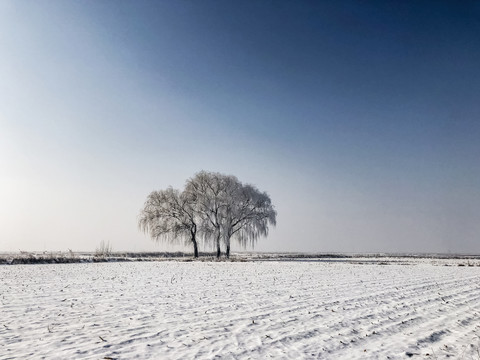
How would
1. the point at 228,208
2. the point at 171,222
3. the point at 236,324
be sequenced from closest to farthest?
the point at 236,324
the point at 228,208
the point at 171,222

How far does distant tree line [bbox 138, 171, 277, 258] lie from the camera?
41.2 meters

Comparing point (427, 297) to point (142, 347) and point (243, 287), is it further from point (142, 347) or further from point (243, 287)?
point (142, 347)

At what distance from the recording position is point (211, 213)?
137ft

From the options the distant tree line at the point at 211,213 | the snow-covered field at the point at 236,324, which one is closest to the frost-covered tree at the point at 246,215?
the distant tree line at the point at 211,213

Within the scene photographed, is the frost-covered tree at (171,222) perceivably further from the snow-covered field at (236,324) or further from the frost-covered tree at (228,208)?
the snow-covered field at (236,324)

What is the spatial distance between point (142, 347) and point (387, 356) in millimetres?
4081

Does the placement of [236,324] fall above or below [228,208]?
below

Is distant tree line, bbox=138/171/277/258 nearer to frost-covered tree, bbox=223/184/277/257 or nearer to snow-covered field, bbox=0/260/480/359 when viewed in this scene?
frost-covered tree, bbox=223/184/277/257

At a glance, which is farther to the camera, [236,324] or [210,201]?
[210,201]

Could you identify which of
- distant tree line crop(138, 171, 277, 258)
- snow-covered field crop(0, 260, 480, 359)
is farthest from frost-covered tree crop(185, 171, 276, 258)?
snow-covered field crop(0, 260, 480, 359)

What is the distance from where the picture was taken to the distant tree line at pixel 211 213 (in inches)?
1624

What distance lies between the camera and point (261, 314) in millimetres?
8219

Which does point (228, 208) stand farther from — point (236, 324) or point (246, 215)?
point (236, 324)

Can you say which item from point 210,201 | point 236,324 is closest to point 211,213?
point 210,201
